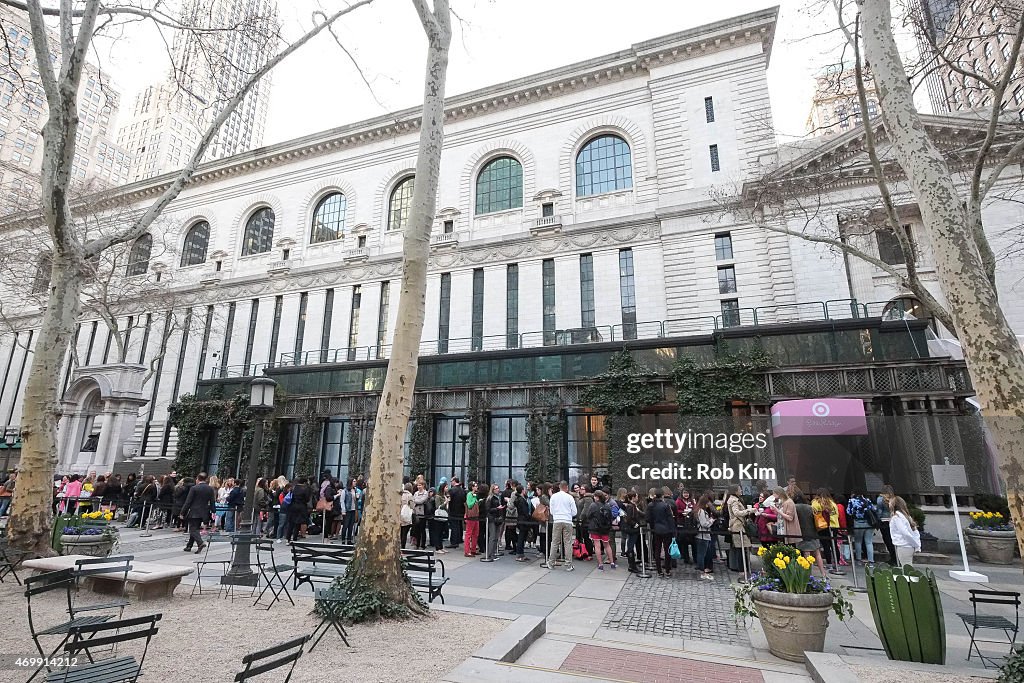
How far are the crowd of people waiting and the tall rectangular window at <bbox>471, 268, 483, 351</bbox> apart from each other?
44.4 ft

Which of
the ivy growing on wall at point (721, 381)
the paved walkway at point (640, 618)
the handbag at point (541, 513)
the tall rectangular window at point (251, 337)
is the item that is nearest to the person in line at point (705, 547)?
the paved walkway at point (640, 618)

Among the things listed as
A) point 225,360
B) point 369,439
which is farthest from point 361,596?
point 225,360

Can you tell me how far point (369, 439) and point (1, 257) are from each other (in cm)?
2104

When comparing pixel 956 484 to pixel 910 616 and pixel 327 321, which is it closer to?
pixel 910 616

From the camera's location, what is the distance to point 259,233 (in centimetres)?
3978

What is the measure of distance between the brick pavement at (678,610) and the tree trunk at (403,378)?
3209 mm

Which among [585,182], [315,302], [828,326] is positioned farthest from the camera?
[315,302]

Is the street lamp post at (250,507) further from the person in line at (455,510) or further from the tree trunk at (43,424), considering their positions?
the person in line at (455,510)

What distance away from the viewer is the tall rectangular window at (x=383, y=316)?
101 ft

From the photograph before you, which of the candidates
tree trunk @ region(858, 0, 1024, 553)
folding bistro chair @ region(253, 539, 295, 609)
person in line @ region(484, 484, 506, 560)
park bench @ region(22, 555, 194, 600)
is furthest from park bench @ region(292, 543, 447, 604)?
tree trunk @ region(858, 0, 1024, 553)

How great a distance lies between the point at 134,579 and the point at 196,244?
41314mm

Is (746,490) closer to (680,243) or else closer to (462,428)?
(462,428)

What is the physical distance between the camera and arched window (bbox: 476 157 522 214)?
3238cm

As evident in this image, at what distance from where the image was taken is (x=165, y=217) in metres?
Result: 42.1
